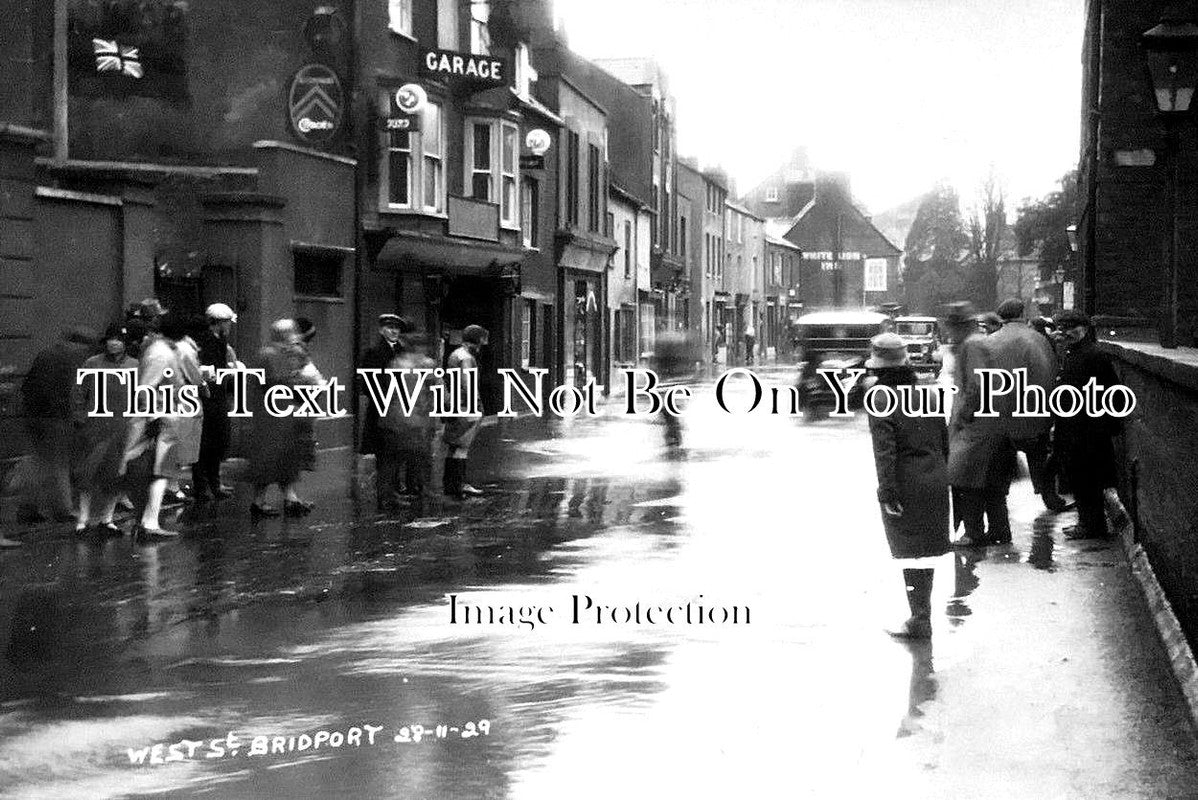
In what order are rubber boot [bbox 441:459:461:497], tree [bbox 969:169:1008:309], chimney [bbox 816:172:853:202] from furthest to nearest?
chimney [bbox 816:172:853:202] < tree [bbox 969:169:1008:309] < rubber boot [bbox 441:459:461:497]

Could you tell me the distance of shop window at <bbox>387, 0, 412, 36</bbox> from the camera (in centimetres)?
2653

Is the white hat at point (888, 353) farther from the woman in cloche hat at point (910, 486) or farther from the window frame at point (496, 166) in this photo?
the window frame at point (496, 166)

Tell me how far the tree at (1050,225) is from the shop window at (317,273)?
Result: 974 inches

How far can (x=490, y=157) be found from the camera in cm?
3106

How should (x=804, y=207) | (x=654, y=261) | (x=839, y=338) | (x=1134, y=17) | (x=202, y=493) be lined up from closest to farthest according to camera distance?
(x=202, y=493) → (x=1134, y=17) → (x=839, y=338) → (x=654, y=261) → (x=804, y=207)

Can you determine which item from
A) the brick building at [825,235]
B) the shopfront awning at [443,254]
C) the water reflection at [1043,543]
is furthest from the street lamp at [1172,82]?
the brick building at [825,235]

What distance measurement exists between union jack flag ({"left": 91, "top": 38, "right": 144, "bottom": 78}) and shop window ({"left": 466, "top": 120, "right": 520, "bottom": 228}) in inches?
364

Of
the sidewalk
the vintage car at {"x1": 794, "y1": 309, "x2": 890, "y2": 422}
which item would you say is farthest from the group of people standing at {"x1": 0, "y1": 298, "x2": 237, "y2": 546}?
the vintage car at {"x1": 794, "y1": 309, "x2": 890, "y2": 422}

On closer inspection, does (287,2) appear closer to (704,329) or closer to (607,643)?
(607,643)

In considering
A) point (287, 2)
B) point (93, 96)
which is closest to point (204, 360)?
point (93, 96)

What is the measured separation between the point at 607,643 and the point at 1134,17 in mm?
19080

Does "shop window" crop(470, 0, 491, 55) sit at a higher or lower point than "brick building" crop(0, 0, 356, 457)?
higher

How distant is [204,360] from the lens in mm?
15297

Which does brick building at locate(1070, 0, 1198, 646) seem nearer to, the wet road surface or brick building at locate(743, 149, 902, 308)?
the wet road surface
